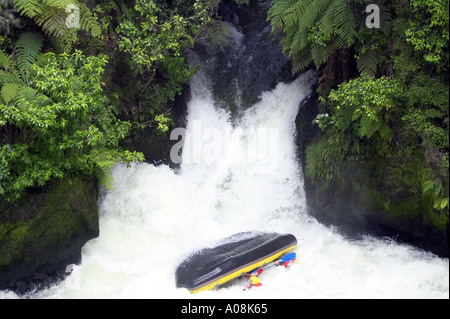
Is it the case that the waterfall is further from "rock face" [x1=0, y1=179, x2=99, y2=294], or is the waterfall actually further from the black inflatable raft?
"rock face" [x1=0, y1=179, x2=99, y2=294]

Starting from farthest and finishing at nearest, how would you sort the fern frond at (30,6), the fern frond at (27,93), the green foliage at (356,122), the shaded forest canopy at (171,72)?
the fern frond at (30,6), the green foliage at (356,122), the fern frond at (27,93), the shaded forest canopy at (171,72)

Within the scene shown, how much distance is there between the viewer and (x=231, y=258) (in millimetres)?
7922

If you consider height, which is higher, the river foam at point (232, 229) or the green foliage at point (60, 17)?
the green foliage at point (60, 17)

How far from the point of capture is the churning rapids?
7461 mm

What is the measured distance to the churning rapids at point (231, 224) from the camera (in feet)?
24.5

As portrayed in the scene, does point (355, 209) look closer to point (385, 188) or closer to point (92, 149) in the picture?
point (385, 188)

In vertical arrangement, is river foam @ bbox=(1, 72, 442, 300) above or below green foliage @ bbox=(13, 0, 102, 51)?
below

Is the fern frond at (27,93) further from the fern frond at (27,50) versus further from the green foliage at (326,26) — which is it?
the green foliage at (326,26)

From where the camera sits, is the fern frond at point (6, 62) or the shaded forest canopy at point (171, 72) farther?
the fern frond at point (6, 62)

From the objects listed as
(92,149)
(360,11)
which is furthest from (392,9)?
(92,149)

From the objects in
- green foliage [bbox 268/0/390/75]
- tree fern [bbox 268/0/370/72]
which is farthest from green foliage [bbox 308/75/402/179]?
tree fern [bbox 268/0/370/72]

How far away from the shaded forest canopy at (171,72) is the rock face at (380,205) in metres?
0.18

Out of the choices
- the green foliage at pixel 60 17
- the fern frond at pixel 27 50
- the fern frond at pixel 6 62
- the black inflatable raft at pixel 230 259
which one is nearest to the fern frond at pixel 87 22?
the green foliage at pixel 60 17

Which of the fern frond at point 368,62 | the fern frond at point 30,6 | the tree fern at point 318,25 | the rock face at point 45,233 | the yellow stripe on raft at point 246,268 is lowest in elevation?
the yellow stripe on raft at point 246,268
